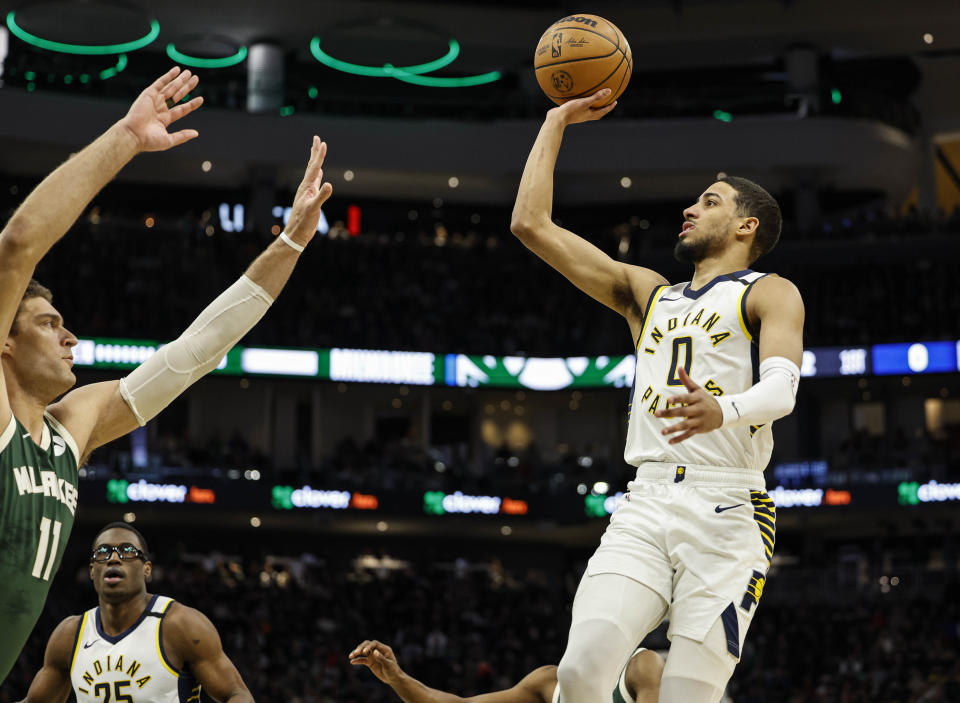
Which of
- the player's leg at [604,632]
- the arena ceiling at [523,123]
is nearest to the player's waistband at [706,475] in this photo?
the player's leg at [604,632]

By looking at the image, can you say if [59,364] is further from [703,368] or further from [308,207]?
[703,368]

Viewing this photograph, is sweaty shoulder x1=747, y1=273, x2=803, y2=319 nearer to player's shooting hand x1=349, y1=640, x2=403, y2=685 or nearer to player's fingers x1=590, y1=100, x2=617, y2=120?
player's fingers x1=590, y1=100, x2=617, y2=120

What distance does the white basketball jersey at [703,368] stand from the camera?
4914 mm

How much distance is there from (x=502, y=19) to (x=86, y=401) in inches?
1211

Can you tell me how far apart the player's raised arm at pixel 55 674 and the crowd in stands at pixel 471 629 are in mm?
15156

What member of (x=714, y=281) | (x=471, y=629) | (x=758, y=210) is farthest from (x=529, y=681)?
(x=471, y=629)

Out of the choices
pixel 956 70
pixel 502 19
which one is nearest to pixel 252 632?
pixel 502 19

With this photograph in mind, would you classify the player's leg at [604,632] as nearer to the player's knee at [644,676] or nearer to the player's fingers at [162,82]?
the player's knee at [644,676]

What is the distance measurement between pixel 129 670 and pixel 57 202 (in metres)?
3.73

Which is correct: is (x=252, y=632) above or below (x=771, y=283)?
below

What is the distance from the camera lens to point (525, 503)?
31.0m

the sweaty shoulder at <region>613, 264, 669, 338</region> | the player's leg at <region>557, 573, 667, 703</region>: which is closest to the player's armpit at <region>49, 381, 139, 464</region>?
the player's leg at <region>557, 573, 667, 703</region>

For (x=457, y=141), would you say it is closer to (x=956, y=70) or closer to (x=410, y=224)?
(x=410, y=224)

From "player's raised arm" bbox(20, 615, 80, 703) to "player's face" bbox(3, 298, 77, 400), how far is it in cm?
298
